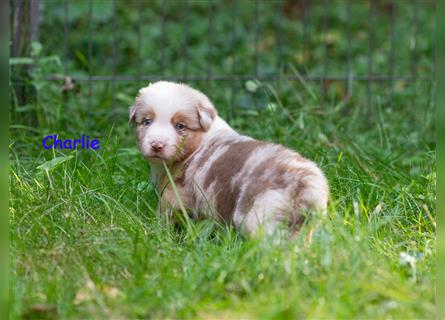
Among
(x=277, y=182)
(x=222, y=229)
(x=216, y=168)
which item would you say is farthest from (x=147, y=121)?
(x=277, y=182)

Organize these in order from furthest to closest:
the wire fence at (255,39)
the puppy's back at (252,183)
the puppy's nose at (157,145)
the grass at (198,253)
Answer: the wire fence at (255,39)
the puppy's nose at (157,145)
the puppy's back at (252,183)
the grass at (198,253)

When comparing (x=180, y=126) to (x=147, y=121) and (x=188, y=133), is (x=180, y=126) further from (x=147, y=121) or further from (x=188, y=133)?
(x=147, y=121)

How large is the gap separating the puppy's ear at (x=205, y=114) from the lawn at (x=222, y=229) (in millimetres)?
497

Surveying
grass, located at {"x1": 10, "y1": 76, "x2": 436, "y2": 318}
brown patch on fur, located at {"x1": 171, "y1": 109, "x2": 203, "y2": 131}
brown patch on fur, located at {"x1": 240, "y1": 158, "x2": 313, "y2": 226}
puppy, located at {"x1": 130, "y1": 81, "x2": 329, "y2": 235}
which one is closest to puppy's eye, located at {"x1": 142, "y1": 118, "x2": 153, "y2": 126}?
puppy, located at {"x1": 130, "y1": 81, "x2": 329, "y2": 235}

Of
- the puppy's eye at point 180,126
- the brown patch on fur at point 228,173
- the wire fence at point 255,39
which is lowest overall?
the wire fence at point 255,39

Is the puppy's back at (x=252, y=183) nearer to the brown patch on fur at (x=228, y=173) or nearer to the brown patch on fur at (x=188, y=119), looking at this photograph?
the brown patch on fur at (x=228, y=173)

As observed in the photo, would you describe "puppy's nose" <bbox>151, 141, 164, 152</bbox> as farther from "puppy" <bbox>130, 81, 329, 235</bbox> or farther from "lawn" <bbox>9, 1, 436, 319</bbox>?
"lawn" <bbox>9, 1, 436, 319</bbox>

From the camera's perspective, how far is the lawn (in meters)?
3.00

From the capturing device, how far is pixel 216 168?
156 inches

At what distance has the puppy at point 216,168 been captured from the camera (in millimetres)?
3570

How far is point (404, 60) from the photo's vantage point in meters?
8.83

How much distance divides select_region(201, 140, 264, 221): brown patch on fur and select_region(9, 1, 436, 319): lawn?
0.37 ft

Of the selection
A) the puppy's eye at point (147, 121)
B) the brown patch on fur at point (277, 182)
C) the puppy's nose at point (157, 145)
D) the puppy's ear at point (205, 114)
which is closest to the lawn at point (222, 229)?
the brown patch on fur at point (277, 182)

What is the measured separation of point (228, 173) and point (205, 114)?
1.59 ft
